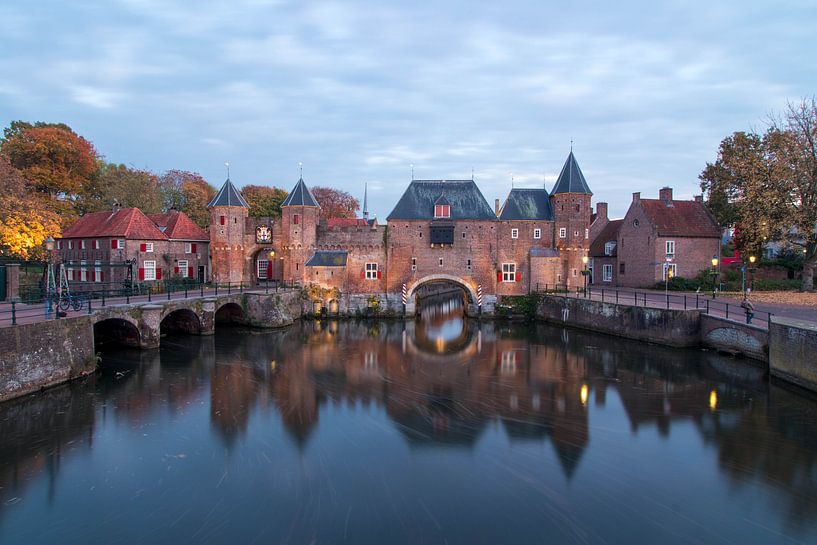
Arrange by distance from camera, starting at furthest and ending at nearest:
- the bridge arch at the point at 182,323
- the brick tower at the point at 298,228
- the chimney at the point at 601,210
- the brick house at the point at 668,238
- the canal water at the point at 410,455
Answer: the chimney at the point at 601,210 → the brick house at the point at 668,238 → the brick tower at the point at 298,228 → the bridge arch at the point at 182,323 → the canal water at the point at 410,455

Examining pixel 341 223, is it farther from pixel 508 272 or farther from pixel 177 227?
pixel 508 272

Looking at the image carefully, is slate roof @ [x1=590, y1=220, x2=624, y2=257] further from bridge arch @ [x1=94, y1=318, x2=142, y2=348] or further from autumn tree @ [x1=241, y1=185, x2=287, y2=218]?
bridge arch @ [x1=94, y1=318, x2=142, y2=348]

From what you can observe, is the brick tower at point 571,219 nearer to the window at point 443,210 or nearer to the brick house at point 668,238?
the brick house at point 668,238

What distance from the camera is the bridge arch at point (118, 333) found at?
20594mm

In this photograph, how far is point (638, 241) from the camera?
3528 cm

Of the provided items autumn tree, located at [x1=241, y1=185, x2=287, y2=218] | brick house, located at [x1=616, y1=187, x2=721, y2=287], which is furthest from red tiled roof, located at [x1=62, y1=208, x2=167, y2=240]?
brick house, located at [x1=616, y1=187, x2=721, y2=287]

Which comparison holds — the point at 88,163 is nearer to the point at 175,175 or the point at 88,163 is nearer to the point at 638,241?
the point at 175,175

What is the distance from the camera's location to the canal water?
8445 millimetres

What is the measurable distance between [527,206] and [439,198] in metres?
5.86

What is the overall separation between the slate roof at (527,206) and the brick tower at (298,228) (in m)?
12.5

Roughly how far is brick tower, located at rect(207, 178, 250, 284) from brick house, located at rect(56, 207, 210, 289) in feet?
13.9

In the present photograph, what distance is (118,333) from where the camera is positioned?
21266 mm

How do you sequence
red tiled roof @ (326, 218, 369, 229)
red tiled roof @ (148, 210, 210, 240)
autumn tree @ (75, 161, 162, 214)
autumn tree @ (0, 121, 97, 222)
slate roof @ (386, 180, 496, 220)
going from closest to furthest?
slate roof @ (386, 180, 496, 220) → red tiled roof @ (326, 218, 369, 229) → red tiled roof @ (148, 210, 210, 240) → autumn tree @ (0, 121, 97, 222) → autumn tree @ (75, 161, 162, 214)

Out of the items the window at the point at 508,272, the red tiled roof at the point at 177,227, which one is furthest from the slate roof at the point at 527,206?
the red tiled roof at the point at 177,227
